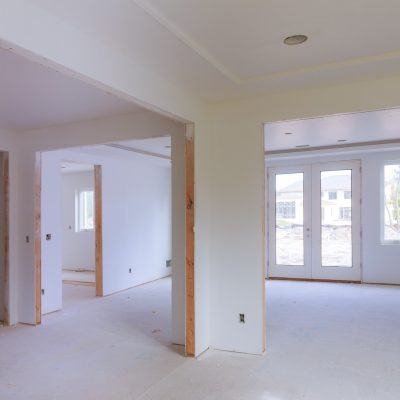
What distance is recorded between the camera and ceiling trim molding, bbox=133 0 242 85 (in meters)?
2.10

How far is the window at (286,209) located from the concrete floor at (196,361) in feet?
8.25

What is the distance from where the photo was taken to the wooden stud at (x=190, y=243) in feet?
11.9

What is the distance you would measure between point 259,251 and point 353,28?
2.08 metres

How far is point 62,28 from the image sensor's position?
2168 millimetres

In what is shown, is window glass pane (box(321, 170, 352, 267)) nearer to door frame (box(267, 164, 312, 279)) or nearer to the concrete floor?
door frame (box(267, 164, 312, 279))

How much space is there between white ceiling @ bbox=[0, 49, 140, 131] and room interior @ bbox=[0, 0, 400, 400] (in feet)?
0.08

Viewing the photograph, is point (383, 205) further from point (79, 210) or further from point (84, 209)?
point (79, 210)

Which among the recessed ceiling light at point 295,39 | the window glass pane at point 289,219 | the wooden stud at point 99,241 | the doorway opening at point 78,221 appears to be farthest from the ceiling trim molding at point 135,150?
the recessed ceiling light at point 295,39

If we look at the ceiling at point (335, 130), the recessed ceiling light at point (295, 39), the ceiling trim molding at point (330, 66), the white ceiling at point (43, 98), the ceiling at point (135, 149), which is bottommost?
the ceiling at point (135, 149)

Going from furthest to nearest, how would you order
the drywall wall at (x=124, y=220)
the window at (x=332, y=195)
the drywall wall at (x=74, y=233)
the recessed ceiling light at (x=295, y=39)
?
the drywall wall at (x=74, y=233), the window at (x=332, y=195), the drywall wall at (x=124, y=220), the recessed ceiling light at (x=295, y=39)

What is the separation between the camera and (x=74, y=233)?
9.52 m

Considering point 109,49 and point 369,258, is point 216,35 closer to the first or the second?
point 109,49

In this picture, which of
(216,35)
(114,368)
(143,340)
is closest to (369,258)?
(143,340)

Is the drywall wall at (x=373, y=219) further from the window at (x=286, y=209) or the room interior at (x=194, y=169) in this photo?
the window at (x=286, y=209)
